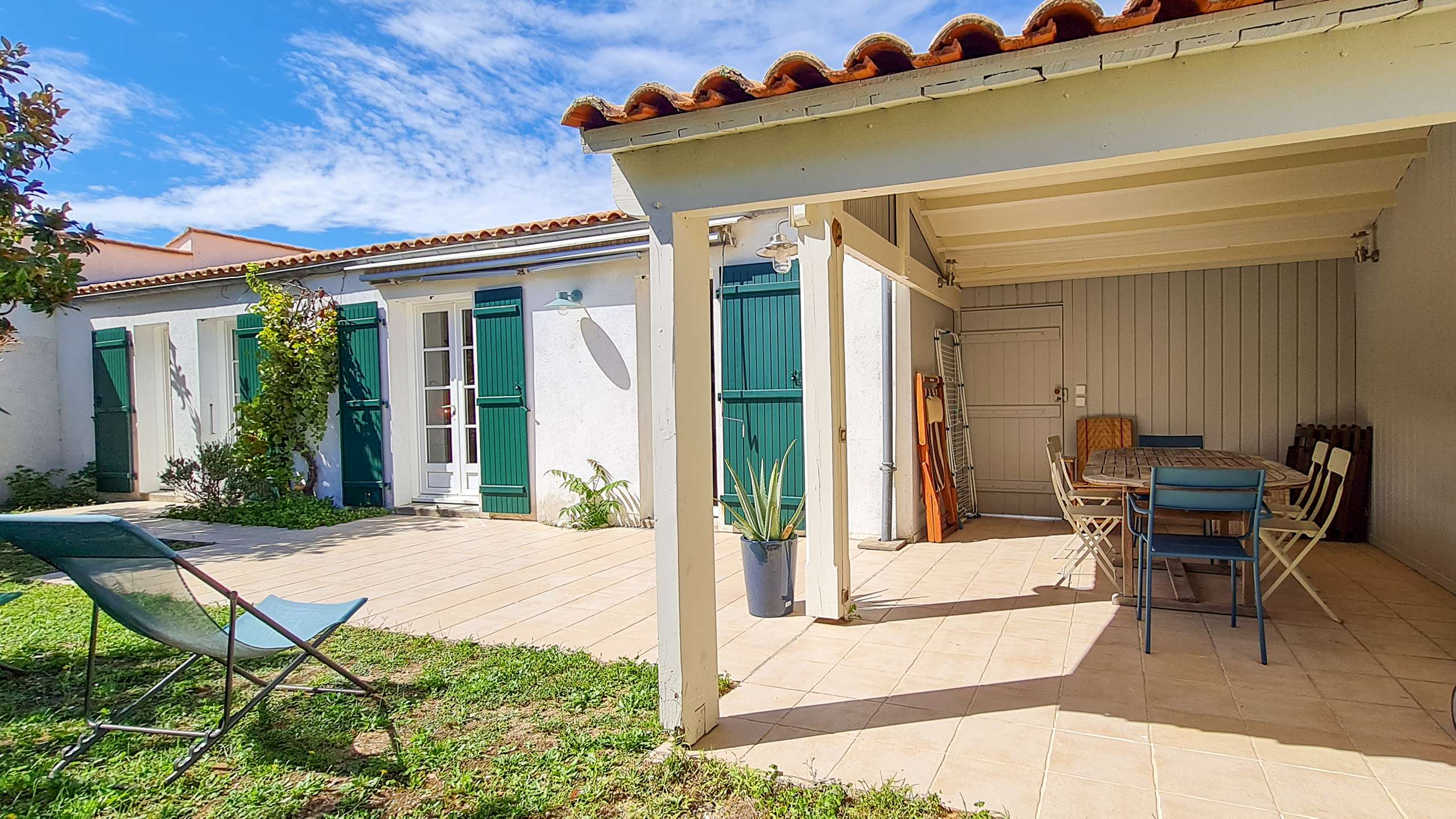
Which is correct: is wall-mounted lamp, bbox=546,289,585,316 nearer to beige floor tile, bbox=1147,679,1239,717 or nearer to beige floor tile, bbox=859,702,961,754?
beige floor tile, bbox=859,702,961,754

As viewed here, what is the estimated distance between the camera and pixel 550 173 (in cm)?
1333

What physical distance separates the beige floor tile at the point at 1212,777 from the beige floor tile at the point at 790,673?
1285 millimetres

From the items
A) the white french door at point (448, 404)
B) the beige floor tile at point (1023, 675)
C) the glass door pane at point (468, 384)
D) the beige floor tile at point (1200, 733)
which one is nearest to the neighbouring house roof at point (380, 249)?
the white french door at point (448, 404)

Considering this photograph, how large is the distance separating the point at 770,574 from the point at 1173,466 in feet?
8.07

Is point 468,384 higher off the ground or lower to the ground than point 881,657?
higher

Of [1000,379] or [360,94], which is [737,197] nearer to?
[1000,379]

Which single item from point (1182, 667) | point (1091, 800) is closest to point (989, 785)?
point (1091, 800)

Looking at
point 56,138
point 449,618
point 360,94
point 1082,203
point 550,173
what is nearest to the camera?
point 449,618

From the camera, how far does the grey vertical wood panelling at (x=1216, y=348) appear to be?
6496mm

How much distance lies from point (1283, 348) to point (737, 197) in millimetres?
6309

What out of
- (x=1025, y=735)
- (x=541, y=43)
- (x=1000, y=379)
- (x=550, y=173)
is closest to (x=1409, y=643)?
(x=1025, y=735)

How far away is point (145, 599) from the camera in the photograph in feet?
8.16

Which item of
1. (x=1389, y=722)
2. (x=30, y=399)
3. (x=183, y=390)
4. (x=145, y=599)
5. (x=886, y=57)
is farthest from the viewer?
(x=30, y=399)

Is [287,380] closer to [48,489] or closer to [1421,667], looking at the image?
[48,489]
